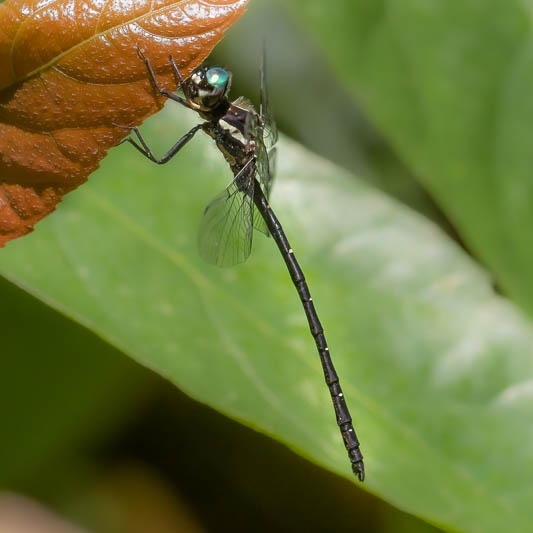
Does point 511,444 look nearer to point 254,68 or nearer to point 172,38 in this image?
point 172,38

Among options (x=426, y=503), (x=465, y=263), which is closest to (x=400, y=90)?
(x=465, y=263)

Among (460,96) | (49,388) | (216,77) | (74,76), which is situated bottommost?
(460,96)

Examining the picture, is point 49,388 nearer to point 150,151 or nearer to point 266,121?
point 150,151

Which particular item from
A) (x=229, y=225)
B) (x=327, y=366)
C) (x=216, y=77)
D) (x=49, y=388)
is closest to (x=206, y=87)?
Result: (x=216, y=77)

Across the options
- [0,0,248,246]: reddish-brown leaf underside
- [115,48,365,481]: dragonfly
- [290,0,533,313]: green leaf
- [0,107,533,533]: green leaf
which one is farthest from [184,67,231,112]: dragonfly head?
[0,0,248,246]: reddish-brown leaf underside

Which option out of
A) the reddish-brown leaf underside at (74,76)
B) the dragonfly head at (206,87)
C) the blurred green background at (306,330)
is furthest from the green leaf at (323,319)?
the reddish-brown leaf underside at (74,76)
